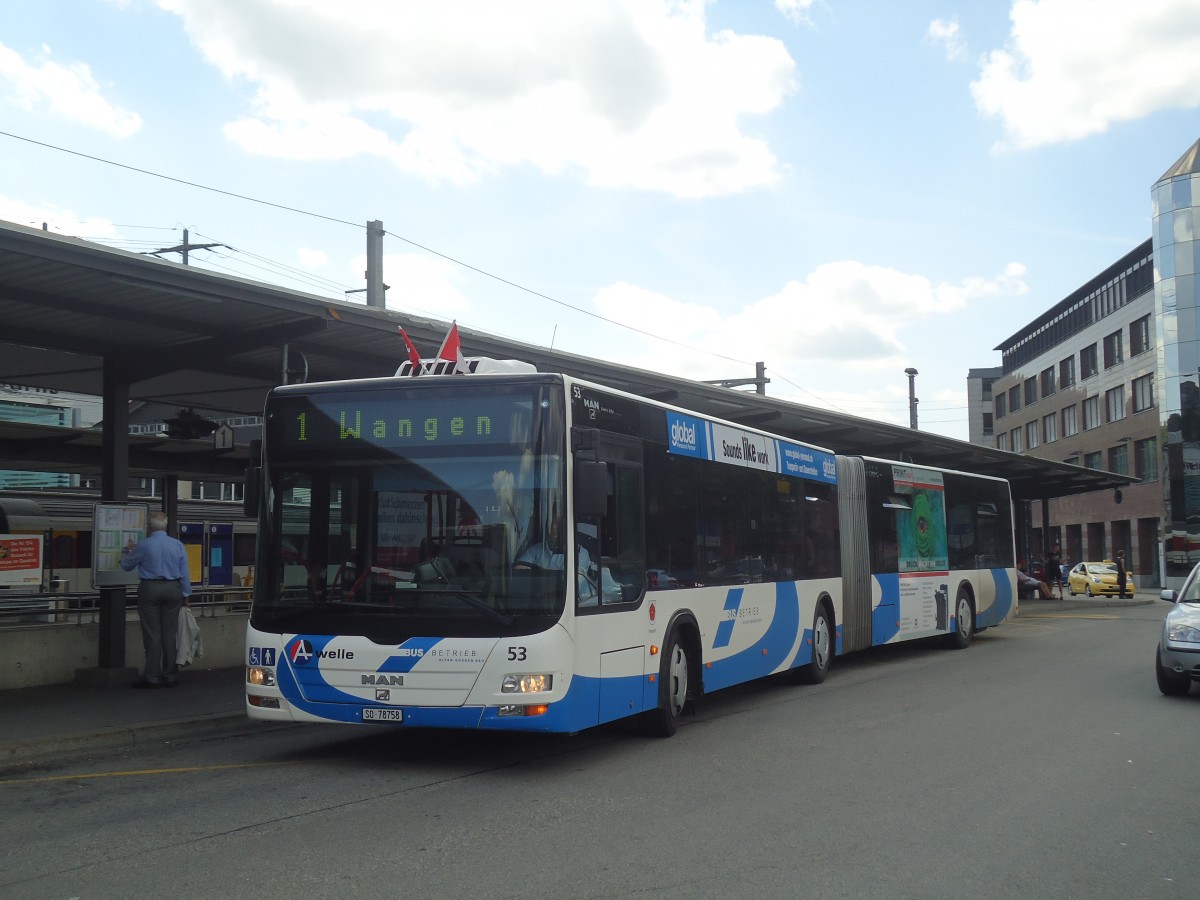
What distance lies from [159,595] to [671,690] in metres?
6.07

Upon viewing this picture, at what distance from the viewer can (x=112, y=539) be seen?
13.4 metres

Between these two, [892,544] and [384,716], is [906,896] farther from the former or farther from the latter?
[892,544]

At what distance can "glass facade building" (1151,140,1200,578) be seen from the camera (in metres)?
55.1

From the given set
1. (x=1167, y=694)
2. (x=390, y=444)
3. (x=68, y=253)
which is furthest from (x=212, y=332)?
(x=1167, y=694)

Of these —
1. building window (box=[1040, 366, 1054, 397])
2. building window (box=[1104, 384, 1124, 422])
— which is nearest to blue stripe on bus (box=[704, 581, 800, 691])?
building window (box=[1104, 384, 1124, 422])

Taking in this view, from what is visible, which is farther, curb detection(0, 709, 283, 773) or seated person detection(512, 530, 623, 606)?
curb detection(0, 709, 283, 773)

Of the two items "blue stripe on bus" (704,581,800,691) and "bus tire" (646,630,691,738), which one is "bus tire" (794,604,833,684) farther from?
"bus tire" (646,630,691,738)

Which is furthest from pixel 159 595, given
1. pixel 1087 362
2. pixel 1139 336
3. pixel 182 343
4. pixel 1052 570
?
pixel 1087 362

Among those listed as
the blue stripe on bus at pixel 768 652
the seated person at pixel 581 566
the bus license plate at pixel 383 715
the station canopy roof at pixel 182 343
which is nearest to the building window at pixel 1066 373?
the station canopy roof at pixel 182 343

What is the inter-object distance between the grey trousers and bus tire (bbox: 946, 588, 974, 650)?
13.1 metres

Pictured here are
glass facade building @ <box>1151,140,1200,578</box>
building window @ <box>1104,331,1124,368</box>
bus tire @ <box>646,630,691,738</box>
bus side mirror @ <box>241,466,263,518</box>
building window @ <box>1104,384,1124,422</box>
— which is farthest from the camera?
building window @ <box>1104,331,1124,368</box>

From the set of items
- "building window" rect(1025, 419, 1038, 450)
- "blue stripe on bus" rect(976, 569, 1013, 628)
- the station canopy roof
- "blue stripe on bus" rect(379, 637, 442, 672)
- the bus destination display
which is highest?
"building window" rect(1025, 419, 1038, 450)

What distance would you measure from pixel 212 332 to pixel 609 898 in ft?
31.6

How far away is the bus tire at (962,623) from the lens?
67.4 feet
